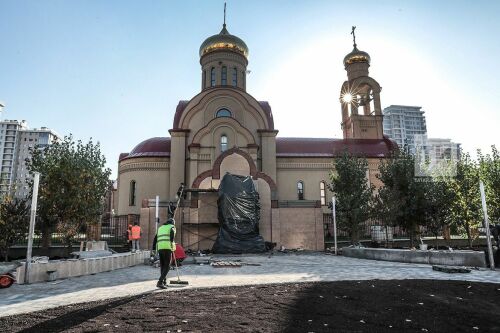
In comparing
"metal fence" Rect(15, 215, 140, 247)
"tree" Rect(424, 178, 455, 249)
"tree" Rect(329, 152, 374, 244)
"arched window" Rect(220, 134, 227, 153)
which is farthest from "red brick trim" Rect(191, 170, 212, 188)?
"tree" Rect(424, 178, 455, 249)

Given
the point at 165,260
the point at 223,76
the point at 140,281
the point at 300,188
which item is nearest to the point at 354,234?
the point at 300,188

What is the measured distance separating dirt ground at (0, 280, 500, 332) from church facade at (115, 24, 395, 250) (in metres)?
12.9

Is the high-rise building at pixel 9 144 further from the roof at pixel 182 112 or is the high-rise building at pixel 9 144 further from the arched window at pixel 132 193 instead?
the roof at pixel 182 112

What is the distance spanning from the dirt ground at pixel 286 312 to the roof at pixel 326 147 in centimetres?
2338

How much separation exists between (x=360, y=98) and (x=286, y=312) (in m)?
33.1

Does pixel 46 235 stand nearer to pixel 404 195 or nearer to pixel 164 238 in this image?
pixel 164 238

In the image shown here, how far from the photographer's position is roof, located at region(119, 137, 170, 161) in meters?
28.7

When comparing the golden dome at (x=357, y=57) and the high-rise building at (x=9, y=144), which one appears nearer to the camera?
the golden dome at (x=357, y=57)

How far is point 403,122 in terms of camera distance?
4744 inches

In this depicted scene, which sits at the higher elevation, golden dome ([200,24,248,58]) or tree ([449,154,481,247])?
golden dome ([200,24,248,58])

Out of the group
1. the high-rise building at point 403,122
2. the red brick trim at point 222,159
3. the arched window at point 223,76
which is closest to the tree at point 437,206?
the red brick trim at point 222,159

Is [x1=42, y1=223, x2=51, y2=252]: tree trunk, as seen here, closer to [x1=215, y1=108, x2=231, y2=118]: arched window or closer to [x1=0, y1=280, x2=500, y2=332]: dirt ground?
[x1=0, y1=280, x2=500, y2=332]: dirt ground

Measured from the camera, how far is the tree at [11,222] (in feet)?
42.1

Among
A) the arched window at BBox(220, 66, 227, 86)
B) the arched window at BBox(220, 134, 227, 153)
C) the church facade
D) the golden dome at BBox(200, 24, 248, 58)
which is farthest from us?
the arched window at BBox(220, 66, 227, 86)
